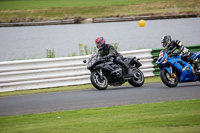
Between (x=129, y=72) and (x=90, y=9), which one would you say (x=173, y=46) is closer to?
(x=129, y=72)

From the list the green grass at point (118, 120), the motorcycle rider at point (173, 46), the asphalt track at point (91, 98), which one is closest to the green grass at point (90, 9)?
the motorcycle rider at point (173, 46)

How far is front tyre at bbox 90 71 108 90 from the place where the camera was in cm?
1104

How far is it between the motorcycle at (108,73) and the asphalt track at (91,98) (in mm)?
403

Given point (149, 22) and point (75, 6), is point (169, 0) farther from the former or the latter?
point (75, 6)

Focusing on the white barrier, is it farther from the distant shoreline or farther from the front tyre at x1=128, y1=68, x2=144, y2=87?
the distant shoreline

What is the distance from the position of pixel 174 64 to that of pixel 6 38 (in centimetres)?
2334

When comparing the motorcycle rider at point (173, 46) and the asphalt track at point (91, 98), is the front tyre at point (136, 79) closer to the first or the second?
the asphalt track at point (91, 98)

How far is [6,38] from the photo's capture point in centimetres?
3225

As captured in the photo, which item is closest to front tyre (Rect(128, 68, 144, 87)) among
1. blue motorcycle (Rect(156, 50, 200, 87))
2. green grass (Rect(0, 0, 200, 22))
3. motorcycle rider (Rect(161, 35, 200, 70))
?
Result: blue motorcycle (Rect(156, 50, 200, 87))

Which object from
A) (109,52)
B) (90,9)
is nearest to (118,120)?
(109,52)

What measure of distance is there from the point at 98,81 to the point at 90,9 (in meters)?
34.9

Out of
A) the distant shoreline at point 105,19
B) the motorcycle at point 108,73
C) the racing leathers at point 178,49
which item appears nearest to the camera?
the racing leathers at point 178,49

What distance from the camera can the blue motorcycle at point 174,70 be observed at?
10.6m

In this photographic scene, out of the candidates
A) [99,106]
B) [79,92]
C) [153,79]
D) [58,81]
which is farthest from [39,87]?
[99,106]
